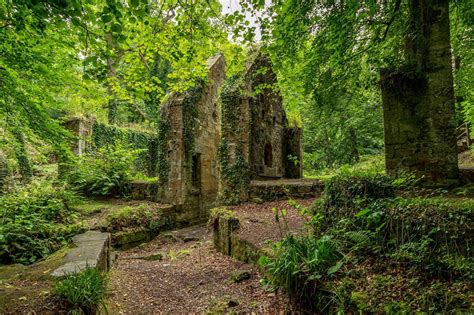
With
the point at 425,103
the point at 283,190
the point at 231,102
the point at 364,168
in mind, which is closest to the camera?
the point at 425,103

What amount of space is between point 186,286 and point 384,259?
11.2 feet

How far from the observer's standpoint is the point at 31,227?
620cm

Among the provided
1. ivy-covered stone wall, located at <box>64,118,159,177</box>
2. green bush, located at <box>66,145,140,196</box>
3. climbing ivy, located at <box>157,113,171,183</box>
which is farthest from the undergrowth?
ivy-covered stone wall, located at <box>64,118,159,177</box>

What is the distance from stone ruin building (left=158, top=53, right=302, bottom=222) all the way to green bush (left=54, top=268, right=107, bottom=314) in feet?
22.5

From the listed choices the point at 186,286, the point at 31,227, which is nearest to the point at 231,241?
the point at 186,286

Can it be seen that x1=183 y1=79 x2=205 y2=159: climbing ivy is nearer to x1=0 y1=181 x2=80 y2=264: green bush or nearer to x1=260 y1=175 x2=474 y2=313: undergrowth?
x1=0 y1=181 x2=80 y2=264: green bush

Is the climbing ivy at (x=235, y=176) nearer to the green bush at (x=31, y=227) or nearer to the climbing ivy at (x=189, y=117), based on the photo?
the climbing ivy at (x=189, y=117)

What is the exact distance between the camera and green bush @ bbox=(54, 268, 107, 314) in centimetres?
294

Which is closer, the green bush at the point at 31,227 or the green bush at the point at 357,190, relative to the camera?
the green bush at the point at 357,190

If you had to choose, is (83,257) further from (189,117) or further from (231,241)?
(189,117)

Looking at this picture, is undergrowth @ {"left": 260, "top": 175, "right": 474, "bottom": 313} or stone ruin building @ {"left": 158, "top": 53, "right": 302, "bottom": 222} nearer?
undergrowth @ {"left": 260, "top": 175, "right": 474, "bottom": 313}

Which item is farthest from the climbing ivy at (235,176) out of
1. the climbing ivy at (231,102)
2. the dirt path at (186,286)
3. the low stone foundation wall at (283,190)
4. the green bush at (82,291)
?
the green bush at (82,291)

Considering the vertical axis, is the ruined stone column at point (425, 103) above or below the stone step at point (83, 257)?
above

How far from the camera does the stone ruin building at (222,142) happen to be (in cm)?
1036
